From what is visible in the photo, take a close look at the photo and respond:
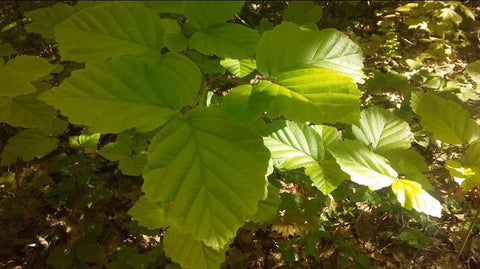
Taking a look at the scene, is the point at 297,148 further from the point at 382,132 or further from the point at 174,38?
the point at 174,38

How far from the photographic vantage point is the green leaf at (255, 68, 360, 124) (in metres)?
0.81

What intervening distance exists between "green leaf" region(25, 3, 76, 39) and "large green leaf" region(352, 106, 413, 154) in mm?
1160

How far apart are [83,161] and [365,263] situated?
8.38 ft

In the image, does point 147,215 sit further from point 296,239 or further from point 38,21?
point 296,239

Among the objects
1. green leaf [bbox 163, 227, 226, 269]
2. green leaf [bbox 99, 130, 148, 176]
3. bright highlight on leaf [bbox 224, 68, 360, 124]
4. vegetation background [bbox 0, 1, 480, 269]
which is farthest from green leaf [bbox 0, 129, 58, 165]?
bright highlight on leaf [bbox 224, 68, 360, 124]

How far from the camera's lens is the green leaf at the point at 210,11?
0.91 m

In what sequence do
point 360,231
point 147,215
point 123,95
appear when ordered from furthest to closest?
point 360,231, point 147,215, point 123,95

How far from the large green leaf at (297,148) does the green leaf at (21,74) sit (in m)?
0.88

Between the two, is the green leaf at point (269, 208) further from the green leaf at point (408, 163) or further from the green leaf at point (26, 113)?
the green leaf at point (26, 113)

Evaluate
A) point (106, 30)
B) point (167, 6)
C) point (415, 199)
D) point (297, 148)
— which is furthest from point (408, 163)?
point (106, 30)

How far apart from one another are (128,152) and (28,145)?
56 cm

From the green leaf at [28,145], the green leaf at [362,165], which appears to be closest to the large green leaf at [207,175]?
the green leaf at [362,165]

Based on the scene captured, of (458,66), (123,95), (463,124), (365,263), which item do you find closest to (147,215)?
(123,95)

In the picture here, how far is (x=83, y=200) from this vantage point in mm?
2844
